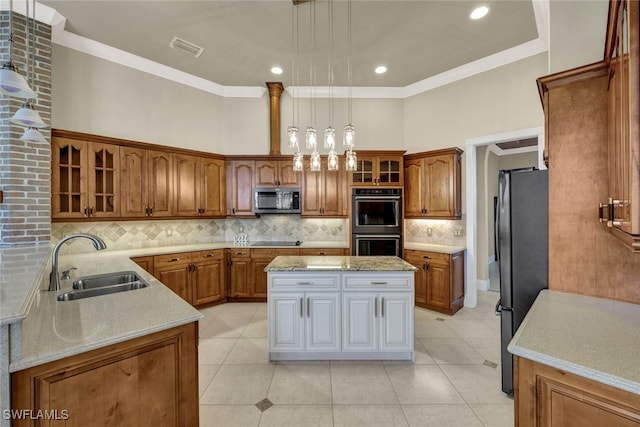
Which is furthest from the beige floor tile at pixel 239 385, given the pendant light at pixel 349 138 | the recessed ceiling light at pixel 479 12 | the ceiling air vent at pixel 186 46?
the recessed ceiling light at pixel 479 12

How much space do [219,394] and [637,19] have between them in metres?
3.09

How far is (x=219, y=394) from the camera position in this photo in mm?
2221

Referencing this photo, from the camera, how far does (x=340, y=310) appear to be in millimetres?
2582

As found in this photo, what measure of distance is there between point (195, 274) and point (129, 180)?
5.08 feet

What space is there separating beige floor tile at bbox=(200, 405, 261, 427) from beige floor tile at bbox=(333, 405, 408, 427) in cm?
59

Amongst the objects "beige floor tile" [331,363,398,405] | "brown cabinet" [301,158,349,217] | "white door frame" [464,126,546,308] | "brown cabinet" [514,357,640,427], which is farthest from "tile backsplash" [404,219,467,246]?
"brown cabinet" [514,357,640,427]

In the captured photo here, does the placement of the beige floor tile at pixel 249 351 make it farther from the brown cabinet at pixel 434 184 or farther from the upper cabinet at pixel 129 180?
the brown cabinet at pixel 434 184

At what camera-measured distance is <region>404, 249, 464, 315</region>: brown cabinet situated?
382 cm

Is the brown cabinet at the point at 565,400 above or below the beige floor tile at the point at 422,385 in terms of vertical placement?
above

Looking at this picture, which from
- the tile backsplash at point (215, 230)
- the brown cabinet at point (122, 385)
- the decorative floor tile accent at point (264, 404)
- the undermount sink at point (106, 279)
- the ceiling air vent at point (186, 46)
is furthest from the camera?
the tile backsplash at point (215, 230)

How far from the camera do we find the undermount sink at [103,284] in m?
1.92

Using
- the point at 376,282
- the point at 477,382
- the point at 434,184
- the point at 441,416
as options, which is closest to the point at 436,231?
the point at 434,184

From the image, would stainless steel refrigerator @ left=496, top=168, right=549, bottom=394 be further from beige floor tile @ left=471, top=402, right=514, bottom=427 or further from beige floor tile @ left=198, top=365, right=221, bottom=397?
beige floor tile @ left=198, top=365, right=221, bottom=397

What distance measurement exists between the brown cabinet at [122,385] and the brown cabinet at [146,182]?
118 inches
